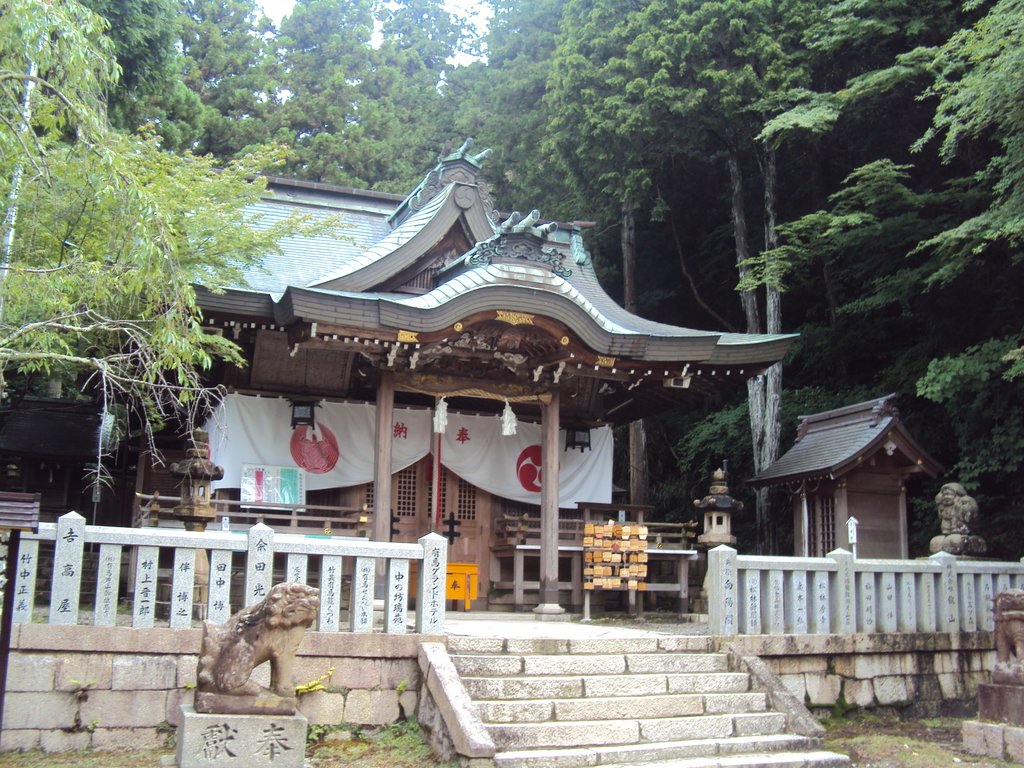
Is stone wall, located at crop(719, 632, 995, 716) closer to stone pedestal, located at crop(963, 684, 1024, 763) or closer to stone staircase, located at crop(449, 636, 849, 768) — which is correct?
stone staircase, located at crop(449, 636, 849, 768)

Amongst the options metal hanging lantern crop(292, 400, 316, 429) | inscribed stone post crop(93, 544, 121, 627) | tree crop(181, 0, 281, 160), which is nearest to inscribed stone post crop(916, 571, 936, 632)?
metal hanging lantern crop(292, 400, 316, 429)

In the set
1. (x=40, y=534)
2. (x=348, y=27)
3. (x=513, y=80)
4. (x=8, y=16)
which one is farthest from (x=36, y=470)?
(x=348, y=27)

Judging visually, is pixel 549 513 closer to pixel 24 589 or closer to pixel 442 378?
pixel 442 378

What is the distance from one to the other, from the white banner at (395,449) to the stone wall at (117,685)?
479 cm

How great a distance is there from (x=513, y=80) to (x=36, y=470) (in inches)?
551

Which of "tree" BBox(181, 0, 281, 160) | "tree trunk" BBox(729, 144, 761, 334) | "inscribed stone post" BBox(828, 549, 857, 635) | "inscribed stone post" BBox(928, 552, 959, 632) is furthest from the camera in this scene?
"tree" BBox(181, 0, 281, 160)

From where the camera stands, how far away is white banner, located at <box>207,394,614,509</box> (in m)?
12.1

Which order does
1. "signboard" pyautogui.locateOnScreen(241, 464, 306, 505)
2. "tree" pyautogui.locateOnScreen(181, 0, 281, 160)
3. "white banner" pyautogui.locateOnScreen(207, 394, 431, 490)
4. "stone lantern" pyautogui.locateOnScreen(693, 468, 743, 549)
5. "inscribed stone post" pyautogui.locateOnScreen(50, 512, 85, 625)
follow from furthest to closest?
"tree" pyautogui.locateOnScreen(181, 0, 281, 160) < "stone lantern" pyautogui.locateOnScreen(693, 468, 743, 549) < "white banner" pyautogui.locateOnScreen(207, 394, 431, 490) < "signboard" pyautogui.locateOnScreen(241, 464, 306, 505) < "inscribed stone post" pyautogui.locateOnScreen(50, 512, 85, 625)

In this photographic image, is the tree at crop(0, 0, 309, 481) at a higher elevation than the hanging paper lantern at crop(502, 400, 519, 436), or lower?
higher

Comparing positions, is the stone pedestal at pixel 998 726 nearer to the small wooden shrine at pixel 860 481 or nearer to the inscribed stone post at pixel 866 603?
the inscribed stone post at pixel 866 603

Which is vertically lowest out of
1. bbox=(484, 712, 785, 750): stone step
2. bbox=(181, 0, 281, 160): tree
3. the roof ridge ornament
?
bbox=(484, 712, 785, 750): stone step

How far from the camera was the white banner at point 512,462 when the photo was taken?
A: 43.7ft

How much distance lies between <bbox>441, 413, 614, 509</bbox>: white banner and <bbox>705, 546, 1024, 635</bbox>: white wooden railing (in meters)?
4.68

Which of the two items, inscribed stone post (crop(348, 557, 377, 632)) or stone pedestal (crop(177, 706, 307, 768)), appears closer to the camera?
stone pedestal (crop(177, 706, 307, 768))
